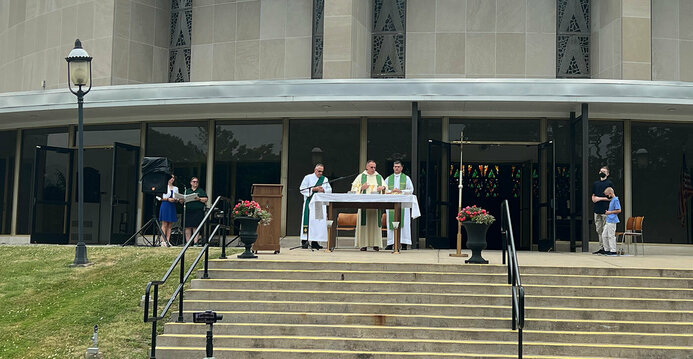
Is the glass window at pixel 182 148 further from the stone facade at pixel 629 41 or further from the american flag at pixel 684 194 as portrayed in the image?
the american flag at pixel 684 194

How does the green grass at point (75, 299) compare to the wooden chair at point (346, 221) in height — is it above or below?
below

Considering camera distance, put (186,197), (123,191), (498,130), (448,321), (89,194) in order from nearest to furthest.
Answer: (448,321), (186,197), (498,130), (123,191), (89,194)

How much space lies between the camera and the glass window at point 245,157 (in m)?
19.9

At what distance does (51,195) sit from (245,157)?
5.05 m

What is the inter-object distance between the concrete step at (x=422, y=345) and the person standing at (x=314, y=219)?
5.69 m

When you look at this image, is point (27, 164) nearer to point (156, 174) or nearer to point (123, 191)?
point (123, 191)

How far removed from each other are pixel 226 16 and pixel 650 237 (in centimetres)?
1225

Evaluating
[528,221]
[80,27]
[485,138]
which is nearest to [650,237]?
[528,221]

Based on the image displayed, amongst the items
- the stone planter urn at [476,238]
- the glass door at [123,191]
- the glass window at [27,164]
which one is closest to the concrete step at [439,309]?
the stone planter urn at [476,238]

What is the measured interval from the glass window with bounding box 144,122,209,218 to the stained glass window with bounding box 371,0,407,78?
4748 mm

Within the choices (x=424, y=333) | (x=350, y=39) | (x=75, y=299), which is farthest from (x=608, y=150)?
(x=75, y=299)

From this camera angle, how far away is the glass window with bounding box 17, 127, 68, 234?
2188cm

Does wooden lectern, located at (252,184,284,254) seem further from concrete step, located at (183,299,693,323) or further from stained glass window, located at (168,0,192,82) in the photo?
stained glass window, located at (168,0,192,82)

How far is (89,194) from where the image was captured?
2109 centimetres
